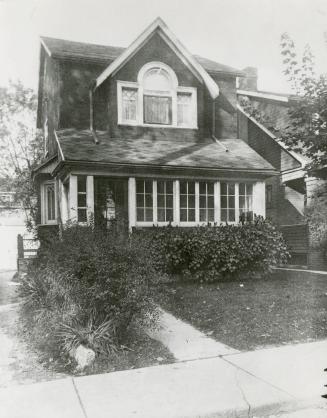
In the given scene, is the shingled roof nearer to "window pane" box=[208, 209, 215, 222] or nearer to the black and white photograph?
the black and white photograph

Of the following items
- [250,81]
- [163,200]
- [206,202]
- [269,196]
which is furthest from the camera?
[250,81]

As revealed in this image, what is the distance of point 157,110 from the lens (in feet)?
48.6

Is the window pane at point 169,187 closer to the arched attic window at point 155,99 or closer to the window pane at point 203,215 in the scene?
the window pane at point 203,215

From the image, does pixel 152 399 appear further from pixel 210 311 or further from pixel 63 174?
pixel 63 174

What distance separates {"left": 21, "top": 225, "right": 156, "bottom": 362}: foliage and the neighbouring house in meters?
6.07

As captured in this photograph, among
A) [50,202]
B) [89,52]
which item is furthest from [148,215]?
[89,52]

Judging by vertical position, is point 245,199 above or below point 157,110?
below

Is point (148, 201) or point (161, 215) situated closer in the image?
point (148, 201)

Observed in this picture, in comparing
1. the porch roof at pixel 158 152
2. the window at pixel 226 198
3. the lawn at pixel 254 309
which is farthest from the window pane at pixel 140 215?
the lawn at pixel 254 309

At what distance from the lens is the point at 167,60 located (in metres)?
14.8

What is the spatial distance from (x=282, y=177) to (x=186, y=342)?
11360 mm

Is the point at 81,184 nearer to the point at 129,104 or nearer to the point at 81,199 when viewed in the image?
the point at 81,199

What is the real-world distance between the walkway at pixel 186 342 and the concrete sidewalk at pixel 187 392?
0.33 metres

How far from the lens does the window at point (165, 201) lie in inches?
532
